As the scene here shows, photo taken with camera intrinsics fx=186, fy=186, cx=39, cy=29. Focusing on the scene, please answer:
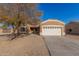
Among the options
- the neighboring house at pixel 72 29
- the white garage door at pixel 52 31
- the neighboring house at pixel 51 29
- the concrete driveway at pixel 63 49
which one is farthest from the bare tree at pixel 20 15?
the neighboring house at pixel 72 29

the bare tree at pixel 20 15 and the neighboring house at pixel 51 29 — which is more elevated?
the bare tree at pixel 20 15

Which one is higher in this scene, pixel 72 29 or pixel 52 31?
pixel 72 29

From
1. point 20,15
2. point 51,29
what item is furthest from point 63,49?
point 51,29

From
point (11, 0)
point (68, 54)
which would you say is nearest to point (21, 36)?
point (11, 0)

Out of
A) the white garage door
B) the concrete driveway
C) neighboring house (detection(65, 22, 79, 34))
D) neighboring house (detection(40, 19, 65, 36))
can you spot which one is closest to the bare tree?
neighboring house (detection(40, 19, 65, 36))

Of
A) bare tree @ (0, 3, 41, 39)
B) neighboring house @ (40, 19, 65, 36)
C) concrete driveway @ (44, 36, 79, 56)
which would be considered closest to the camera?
concrete driveway @ (44, 36, 79, 56)

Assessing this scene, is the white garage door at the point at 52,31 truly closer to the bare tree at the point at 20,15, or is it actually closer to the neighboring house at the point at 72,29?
the neighboring house at the point at 72,29

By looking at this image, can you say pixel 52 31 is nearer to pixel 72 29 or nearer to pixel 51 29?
pixel 51 29

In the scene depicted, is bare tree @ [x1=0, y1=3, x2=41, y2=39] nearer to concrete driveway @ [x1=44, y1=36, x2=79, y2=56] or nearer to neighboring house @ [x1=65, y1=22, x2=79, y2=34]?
concrete driveway @ [x1=44, y1=36, x2=79, y2=56]

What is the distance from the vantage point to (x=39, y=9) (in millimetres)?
12633

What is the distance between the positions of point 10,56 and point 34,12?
525cm

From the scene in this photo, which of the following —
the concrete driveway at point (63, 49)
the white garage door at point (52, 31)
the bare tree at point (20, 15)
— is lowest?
the concrete driveway at point (63, 49)

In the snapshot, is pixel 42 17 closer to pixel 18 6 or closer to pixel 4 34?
pixel 18 6

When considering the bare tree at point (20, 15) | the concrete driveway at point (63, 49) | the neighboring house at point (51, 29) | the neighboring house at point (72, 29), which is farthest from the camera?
the neighboring house at point (51, 29)
